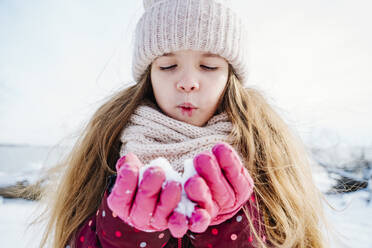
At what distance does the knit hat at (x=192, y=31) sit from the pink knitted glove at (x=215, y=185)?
733 mm

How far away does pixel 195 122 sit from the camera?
1.35m

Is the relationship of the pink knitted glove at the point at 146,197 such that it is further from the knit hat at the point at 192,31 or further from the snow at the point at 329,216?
the snow at the point at 329,216

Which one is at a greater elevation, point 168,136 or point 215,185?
point 215,185

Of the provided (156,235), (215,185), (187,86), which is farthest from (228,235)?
(187,86)

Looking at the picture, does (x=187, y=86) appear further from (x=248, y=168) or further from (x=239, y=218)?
(x=239, y=218)

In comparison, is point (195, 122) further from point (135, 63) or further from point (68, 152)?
point (68, 152)

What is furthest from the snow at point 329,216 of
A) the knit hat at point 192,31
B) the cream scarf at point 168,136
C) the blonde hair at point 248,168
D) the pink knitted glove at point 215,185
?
the pink knitted glove at point 215,185

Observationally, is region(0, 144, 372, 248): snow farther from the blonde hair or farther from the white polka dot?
the white polka dot

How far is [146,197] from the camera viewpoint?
0.67 metres

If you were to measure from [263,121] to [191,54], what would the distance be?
21.0 inches

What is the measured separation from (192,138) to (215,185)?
0.56 metres

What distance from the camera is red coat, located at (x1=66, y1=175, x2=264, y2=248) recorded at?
0.93 metres

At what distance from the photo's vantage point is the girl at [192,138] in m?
1.07

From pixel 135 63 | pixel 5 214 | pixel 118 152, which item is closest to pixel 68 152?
pixel 118 152
